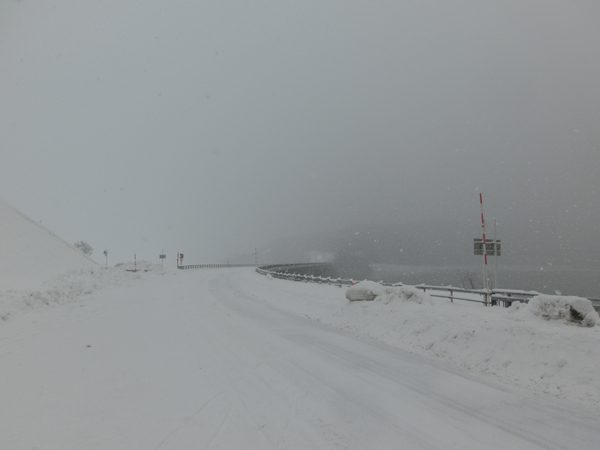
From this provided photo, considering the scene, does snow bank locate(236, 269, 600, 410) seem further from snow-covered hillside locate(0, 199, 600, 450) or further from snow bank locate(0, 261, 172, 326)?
snow bank locate(0, 261, 172, 326)

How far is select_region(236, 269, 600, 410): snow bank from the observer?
6348mm

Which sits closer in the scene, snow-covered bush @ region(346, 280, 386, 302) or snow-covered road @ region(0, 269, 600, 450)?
snow-covered road @ region(0, 269, 600, 450)

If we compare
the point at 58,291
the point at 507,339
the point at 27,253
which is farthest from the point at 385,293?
the point at 27,253

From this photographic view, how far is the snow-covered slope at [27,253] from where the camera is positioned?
17.2 m

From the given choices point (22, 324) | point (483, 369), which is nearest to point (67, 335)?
point (22, 324)

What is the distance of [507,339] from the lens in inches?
307

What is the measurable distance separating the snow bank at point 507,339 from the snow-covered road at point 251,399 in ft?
2.31

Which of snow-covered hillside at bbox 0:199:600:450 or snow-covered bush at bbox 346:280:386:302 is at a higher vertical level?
→ snow-covered bush at bbox 346:280:386:302

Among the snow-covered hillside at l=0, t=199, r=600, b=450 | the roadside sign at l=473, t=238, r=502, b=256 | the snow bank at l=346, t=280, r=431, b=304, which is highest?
the roadside sign at l=473, t=238, r=502, b=256

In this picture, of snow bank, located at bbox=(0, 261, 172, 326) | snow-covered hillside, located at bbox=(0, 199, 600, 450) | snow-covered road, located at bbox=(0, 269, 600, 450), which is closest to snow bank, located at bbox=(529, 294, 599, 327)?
snow-covered hillside, located at bbox=(0, 199, 600, 450)

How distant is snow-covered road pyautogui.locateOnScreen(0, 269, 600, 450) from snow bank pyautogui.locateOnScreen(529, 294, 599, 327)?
3.36 metres

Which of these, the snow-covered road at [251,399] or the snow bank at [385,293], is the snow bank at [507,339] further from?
the snow-covered road at [251,399]

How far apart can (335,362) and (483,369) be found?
341cm

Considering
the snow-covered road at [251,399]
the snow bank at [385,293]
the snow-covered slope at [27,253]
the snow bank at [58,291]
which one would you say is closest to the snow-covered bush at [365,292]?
the snow bank at [385,293]
